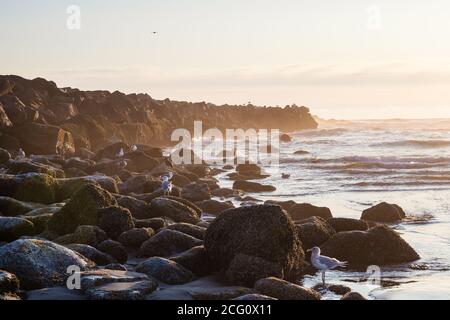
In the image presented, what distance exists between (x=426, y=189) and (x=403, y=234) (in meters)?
11.6

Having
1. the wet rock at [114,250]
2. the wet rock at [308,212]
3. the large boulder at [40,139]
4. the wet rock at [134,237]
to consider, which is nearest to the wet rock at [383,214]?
the wet rock at [308,212]

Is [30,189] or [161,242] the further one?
[30,189]

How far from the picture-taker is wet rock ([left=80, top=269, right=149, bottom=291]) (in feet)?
32.8

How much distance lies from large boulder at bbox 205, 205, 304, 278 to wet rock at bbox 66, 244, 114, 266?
1.99m

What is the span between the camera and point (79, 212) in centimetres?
1452

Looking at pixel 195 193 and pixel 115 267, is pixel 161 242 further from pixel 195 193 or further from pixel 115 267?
pixel 195 193

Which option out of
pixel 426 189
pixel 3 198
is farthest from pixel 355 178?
pixel 3 198

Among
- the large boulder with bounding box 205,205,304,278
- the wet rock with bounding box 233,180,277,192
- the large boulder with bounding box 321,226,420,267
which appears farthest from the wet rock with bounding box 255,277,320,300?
the wet rock with bounding box 233,180,277,192

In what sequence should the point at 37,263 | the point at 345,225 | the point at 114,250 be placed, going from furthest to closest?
the point at 345,225
the point at 114,250
the point at 37,263

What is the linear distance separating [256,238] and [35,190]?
8.93m

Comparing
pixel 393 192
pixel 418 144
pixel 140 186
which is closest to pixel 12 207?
pixel 140 186
